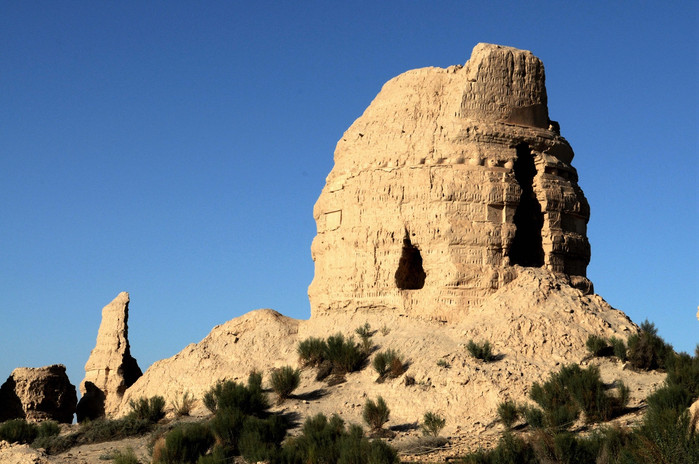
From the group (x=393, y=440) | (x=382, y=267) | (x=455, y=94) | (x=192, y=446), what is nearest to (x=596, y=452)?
(x=393, y=440)

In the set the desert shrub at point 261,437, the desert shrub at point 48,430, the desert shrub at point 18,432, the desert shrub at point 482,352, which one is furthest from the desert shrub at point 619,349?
the desert shrub at point 18,432

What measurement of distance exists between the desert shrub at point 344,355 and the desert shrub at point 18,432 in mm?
6449

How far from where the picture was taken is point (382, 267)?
20.6 metres

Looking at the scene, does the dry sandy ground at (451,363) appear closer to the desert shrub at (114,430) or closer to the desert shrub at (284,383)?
the desert shrub at (284,383)

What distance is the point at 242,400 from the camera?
17781 millimetres

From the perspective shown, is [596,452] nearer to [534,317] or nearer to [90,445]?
[534,317]

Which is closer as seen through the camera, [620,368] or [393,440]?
[393,440]

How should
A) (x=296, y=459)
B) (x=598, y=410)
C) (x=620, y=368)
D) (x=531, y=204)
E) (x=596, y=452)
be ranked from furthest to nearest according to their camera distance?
1. (x=531, y=204)
2. (x=620, y=368)
3. (x=598, y=410)
4. (x=296, y=459)
5. (x=596, y=452)

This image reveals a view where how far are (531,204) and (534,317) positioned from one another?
322 centimetres

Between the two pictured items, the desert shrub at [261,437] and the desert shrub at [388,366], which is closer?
the desert shrub at [261,437]

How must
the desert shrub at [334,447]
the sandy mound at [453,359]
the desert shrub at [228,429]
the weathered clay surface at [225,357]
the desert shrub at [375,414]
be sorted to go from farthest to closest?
the weathered clay surface at [225,357] < the sandy mound at [453,359] < the desert shrub at [375,414] < the desert shrub at [228,429] < the desert shrub at [334,447]

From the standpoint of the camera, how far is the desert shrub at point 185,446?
15.4 m

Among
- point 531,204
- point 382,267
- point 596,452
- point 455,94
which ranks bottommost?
point 596,452

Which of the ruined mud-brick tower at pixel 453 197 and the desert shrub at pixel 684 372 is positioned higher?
the ruined mud-brick tower at pixel 453 197
